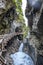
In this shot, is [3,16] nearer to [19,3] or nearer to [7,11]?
[7,11]

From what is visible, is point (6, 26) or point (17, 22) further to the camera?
point (17, 22)

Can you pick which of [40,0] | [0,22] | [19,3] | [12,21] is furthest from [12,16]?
[40,0]

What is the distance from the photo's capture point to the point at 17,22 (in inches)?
1325

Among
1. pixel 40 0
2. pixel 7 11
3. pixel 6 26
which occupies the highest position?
pixel 40 0

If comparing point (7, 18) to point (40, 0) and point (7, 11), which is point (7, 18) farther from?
point (40, 0)

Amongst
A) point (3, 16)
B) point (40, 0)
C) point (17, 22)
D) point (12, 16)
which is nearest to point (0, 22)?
point (3, 16)

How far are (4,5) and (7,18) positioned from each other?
2.74 metres

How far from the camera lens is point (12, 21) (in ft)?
103

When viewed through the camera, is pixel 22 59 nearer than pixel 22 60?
No

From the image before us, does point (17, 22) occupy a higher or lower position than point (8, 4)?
lower

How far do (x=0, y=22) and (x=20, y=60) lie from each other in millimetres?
7983

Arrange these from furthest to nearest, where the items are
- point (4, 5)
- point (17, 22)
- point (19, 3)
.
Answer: point (19, 3) → point (17, 22) → point (4, 5)

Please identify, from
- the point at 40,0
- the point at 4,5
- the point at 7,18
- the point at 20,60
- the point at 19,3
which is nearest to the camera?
the point at 40,0

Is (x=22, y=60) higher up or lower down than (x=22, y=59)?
higher up
